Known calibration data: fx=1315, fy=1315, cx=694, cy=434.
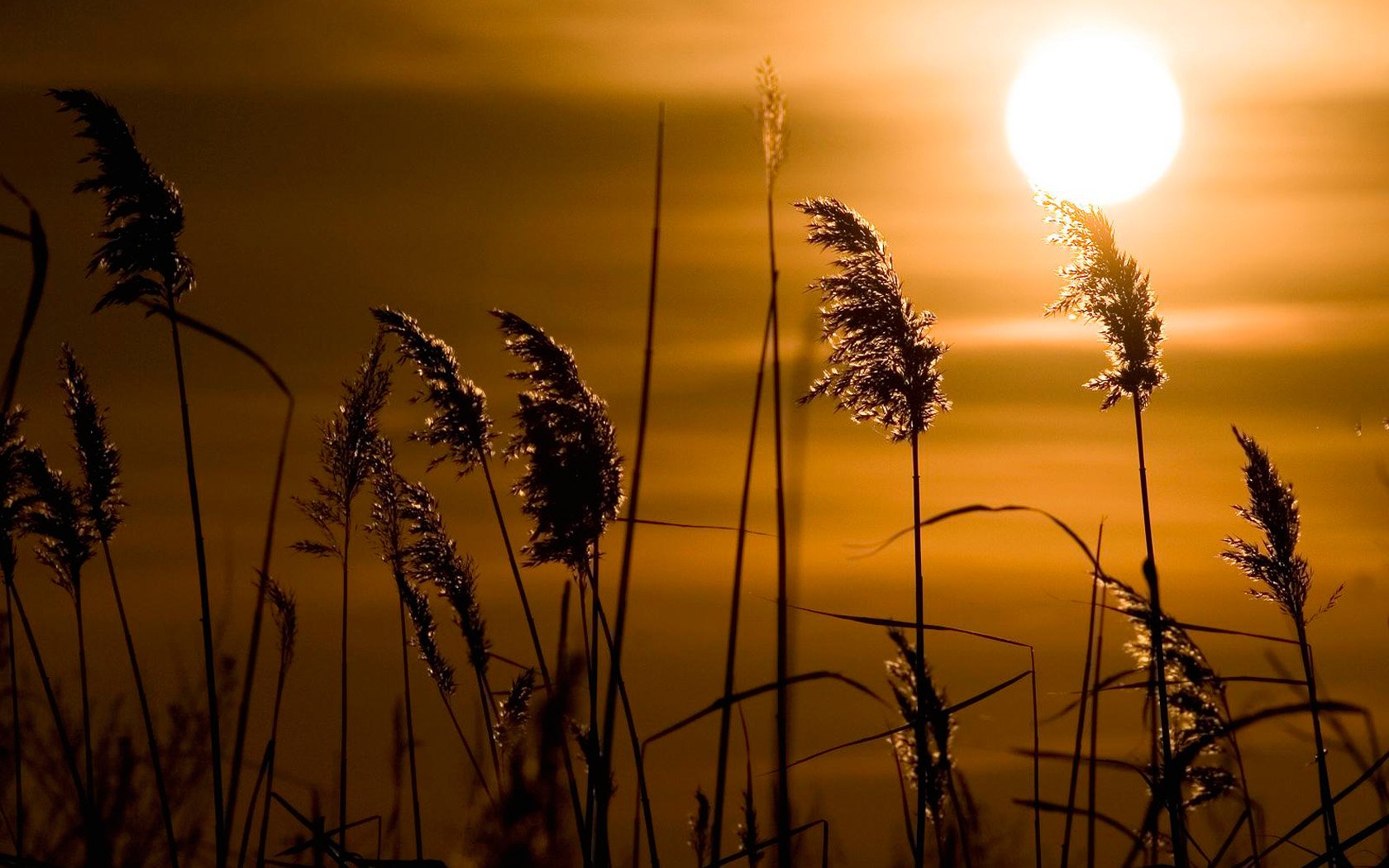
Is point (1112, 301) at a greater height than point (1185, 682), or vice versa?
point (1112, 301)

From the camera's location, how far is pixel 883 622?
10.6ft

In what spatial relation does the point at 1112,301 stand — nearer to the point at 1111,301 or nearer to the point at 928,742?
the point at 1111,301

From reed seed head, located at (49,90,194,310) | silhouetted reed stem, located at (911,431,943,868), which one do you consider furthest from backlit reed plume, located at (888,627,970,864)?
reed seed head, located at (49,90,194,310)

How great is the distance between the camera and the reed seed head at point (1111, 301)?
455 cm

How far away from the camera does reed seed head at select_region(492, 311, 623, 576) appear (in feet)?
11.2

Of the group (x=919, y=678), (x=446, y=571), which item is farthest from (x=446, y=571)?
(x=919, y=678)

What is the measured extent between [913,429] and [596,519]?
4.71 ft

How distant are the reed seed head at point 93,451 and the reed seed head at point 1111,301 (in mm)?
3563

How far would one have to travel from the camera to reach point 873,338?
4680 millimetres

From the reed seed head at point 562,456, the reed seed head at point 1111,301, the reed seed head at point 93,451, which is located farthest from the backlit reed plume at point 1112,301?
the reed seed head at point 93,451

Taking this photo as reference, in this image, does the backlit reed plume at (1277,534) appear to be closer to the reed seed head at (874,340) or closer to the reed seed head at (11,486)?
the reed seed head at (874,340)

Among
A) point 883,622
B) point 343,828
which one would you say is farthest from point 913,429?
point 343,828

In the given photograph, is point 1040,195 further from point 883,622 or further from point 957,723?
point 883,622

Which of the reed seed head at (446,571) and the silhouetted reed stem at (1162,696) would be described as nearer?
the silhouetted reed stem at (1162,696)
